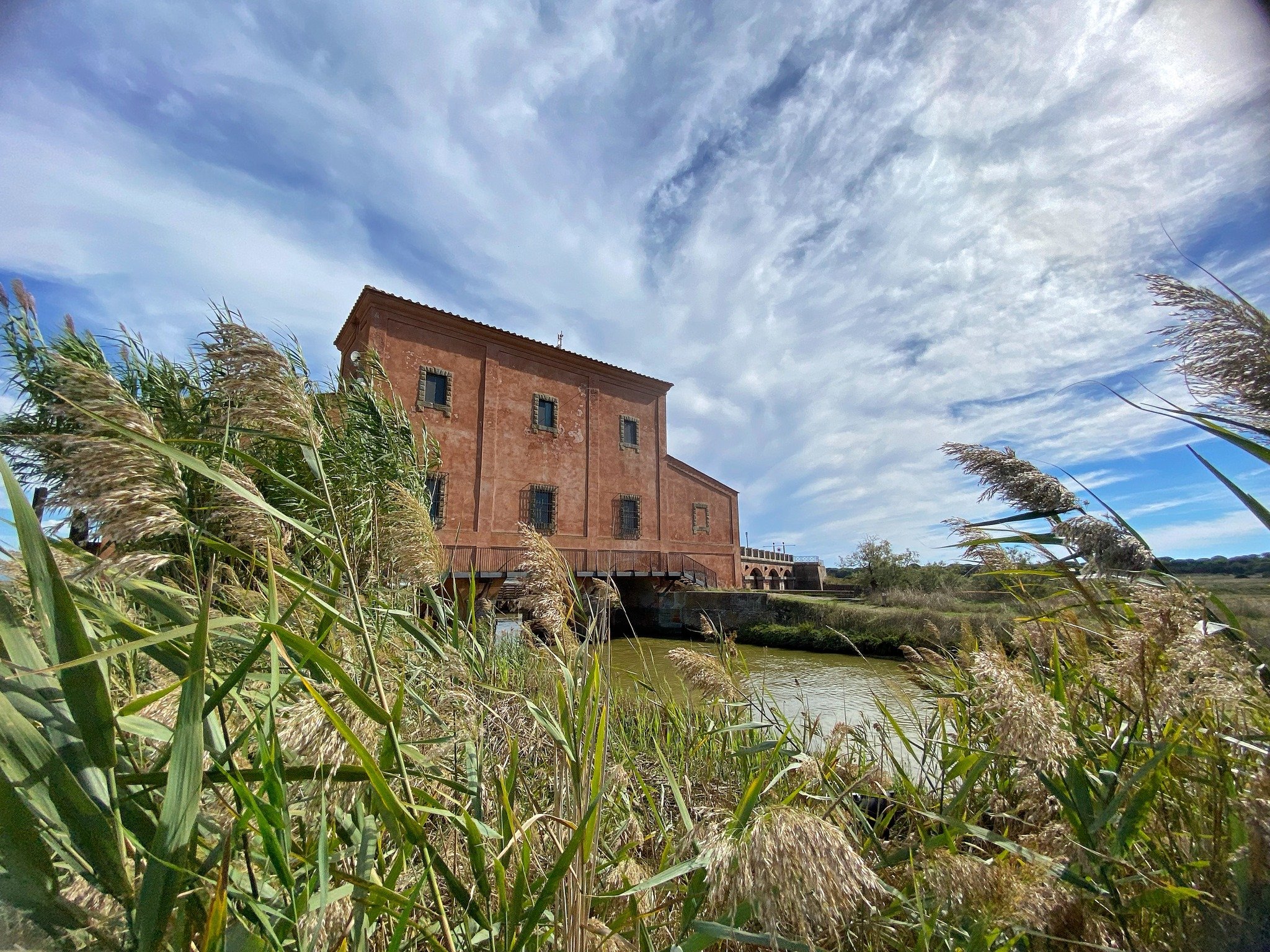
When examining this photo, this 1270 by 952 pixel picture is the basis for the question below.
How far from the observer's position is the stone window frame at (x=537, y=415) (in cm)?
1902

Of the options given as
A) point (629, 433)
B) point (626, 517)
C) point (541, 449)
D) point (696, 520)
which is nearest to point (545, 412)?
point (541, 449)

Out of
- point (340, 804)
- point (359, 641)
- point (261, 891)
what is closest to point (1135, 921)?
point (340, 804)

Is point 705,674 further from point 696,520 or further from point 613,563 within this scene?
point 696,520

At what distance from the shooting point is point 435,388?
55.6 feet

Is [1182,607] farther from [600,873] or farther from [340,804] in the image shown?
[340,804]

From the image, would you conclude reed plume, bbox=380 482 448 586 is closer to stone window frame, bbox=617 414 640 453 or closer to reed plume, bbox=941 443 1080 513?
reed plume, bbox=941 443 1080 513

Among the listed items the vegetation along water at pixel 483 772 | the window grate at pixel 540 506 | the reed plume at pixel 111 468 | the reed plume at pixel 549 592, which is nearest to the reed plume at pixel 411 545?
the vegetation along water at pixel 483 772

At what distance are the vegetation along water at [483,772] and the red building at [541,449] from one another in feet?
43.0

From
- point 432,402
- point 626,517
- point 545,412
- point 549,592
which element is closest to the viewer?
point 549,592

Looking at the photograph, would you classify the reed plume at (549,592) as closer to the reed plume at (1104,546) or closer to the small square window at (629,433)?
the reed plume at (1104,546)

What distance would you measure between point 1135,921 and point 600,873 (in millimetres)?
1164

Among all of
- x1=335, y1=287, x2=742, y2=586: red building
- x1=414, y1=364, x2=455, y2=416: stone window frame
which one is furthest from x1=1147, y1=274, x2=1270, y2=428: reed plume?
x1=414, y1=364, x2=455, y2=416: stone window frame

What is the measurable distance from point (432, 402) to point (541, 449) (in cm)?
395

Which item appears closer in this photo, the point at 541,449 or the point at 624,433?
the point at 541,449
